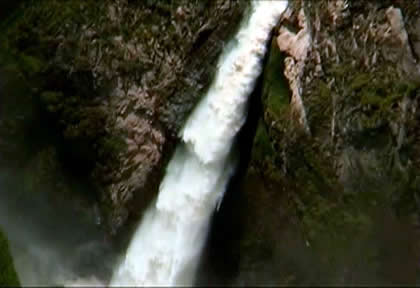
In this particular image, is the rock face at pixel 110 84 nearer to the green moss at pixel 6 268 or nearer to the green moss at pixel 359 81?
the green moss at pixel 6 268

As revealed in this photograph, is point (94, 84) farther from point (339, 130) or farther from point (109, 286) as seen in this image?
point (339, 130)

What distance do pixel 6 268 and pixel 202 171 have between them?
133 inches

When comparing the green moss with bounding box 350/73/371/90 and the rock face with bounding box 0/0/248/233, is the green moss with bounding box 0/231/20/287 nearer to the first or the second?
the rock face with bounding box 0/0/248/233

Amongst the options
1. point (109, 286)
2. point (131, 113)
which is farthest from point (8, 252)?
point (131, 113)

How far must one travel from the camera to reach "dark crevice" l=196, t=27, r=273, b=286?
28.2 ft

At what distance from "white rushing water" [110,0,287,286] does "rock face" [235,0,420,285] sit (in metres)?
0.46

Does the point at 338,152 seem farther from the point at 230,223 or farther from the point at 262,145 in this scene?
the point at 230,223

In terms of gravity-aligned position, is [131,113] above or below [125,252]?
above

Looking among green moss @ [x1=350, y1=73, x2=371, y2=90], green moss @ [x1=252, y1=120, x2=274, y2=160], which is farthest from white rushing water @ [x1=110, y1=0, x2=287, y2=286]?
green moss @ [x1=350, y1=73, x2=371, y2=90]

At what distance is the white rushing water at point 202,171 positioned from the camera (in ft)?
28.2

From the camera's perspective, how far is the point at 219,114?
28.2 ft

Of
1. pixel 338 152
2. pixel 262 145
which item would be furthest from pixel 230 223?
pixel 338 152

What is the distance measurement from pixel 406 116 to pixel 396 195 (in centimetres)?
121

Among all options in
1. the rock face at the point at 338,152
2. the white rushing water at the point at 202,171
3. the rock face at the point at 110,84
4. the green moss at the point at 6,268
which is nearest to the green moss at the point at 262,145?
the rock face at the point at 338,152
